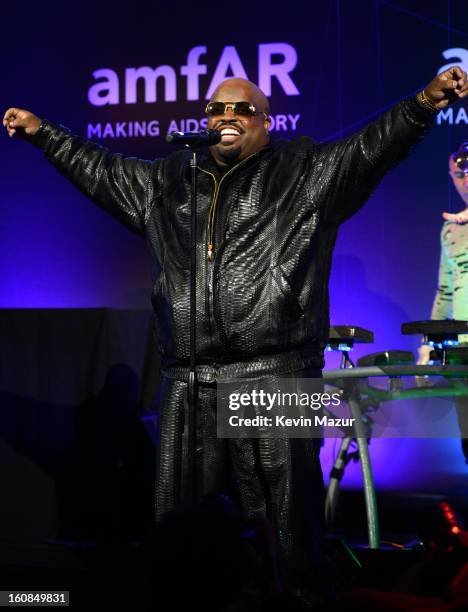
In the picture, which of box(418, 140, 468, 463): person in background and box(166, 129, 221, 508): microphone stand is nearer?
box(166, 129, 221, 508): microphone stand

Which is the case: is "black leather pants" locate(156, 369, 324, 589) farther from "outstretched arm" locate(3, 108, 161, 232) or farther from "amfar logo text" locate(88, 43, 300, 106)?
"amfar logo text" locate(88, 43, 300, 106)

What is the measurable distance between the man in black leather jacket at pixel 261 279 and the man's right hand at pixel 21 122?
672 millimetres

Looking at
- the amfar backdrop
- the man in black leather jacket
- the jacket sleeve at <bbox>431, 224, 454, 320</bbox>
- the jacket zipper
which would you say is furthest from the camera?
the amfar backdrop

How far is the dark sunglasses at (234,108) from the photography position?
11.2 ft

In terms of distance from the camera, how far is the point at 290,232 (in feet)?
10.5

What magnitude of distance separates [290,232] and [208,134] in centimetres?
46

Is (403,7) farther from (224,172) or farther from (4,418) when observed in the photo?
(4,418)

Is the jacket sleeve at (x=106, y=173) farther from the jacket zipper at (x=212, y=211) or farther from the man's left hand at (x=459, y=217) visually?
the man's left hand at (x=459, y=217)

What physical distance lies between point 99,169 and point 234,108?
0.61m

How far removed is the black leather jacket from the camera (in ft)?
10.4

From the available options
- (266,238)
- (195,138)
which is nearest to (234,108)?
(195,138)

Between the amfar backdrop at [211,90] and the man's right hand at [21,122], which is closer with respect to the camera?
the man's right hand at [21,122]

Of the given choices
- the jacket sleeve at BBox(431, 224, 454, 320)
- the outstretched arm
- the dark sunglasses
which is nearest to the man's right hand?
the outstretched arm

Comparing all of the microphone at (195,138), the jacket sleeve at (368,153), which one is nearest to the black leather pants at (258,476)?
the jacket sleeve at (368,153)
